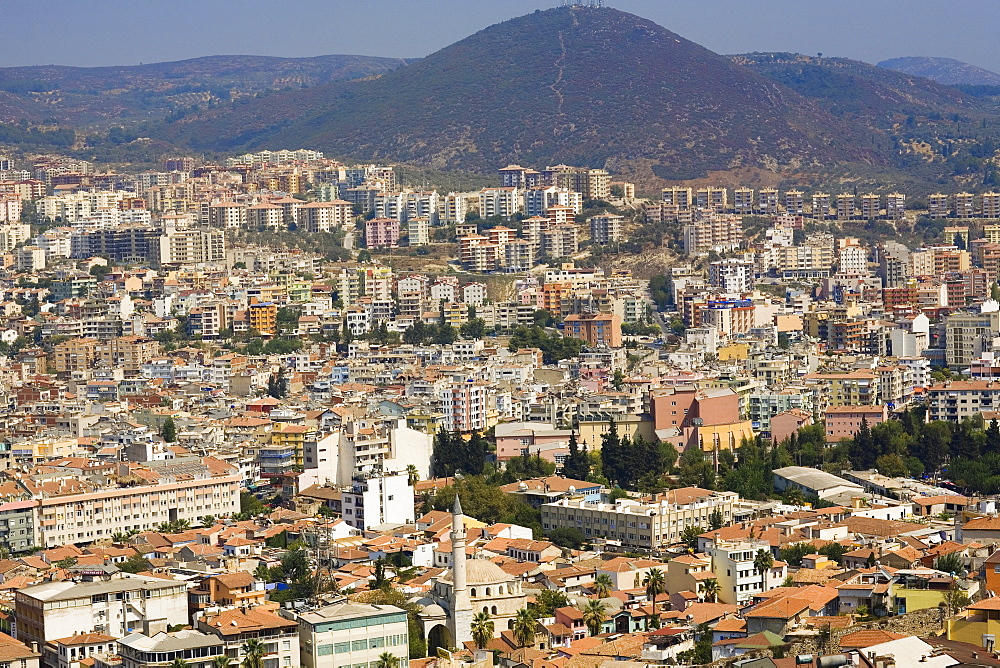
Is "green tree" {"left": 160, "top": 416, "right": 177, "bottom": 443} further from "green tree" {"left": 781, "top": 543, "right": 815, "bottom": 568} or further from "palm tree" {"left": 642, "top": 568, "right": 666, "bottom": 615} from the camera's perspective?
"palm tree" {"left": 642, "top": 568, "right": 666, "bottom": 615}

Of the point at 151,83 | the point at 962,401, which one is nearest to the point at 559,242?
the point at 962,401

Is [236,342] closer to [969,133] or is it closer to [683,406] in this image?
[683,406]

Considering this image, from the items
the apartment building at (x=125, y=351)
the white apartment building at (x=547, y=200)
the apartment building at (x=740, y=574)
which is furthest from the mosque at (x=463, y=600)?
the white apartment building at (x=547, y=200)

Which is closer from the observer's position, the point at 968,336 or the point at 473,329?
the point at 968,336

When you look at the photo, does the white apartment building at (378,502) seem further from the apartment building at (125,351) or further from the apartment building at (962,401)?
the apartment building at (125,351)

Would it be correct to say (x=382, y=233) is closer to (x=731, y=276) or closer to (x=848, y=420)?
(x=731, y=276)

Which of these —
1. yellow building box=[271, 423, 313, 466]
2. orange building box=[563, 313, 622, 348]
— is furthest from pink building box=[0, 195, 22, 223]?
yellow building box=[271, 423, 313, 466]
